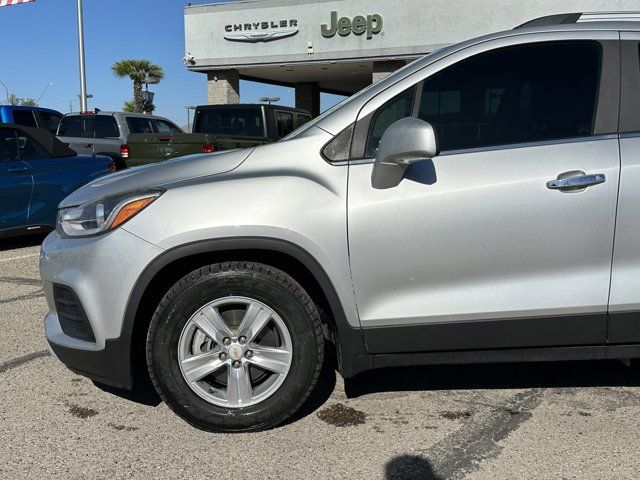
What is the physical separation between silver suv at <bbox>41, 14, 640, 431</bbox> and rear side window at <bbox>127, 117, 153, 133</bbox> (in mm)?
11160

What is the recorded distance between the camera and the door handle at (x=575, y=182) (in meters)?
2.90

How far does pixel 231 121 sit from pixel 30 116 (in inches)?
228

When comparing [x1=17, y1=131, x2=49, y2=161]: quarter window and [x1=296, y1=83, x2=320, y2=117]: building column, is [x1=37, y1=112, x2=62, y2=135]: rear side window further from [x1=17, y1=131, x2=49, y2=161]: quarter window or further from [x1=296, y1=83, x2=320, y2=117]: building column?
[x1=296, y1=83, x2=320, y2=117]: building column

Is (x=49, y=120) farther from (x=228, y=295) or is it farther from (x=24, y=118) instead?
(x=228, y=295)

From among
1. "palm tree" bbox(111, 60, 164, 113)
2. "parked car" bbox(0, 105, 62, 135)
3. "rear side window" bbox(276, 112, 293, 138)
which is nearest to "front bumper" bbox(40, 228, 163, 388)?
"rear side window" bbox(276, 112, 293, 138)

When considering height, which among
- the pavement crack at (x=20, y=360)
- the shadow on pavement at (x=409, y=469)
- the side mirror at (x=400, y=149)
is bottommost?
the shadow on pavement at (x=409, y=469)

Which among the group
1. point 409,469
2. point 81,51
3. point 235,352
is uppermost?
point 81,51

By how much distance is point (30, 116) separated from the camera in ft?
48.7

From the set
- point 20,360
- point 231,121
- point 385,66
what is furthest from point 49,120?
point 20,360

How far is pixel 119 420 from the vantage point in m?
3.33

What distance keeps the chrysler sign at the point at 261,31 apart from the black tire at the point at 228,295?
2226 cm

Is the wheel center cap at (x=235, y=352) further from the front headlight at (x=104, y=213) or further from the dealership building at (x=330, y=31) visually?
the dealership building at (x=330, y=31)

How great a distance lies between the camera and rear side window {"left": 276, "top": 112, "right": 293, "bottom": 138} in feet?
39.4

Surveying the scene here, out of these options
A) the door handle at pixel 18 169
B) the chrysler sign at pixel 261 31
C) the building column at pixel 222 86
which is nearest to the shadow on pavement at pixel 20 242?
the door handle at pixel 18 169
